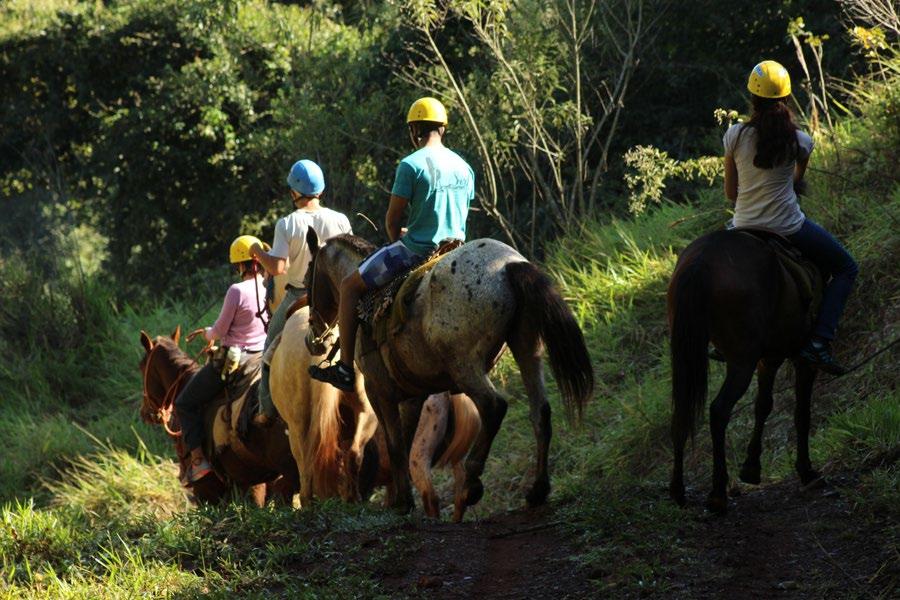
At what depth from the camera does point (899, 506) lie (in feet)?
20.9

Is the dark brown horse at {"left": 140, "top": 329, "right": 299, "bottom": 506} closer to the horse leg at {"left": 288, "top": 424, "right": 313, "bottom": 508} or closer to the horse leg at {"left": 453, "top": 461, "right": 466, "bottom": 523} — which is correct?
the horse leg at {"left": 288, "top": 424, "right": 313, "bottom": 508}

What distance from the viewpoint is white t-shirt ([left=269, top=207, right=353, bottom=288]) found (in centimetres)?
934

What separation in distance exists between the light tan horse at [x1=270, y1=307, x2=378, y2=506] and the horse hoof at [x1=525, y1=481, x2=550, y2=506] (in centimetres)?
179

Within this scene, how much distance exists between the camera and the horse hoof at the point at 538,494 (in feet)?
24.4

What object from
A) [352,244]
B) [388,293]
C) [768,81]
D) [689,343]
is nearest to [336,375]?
[388,293]

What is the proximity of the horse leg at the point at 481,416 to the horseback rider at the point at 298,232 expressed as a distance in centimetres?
221

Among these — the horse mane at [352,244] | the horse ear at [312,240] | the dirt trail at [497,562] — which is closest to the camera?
the dirt trail at [497,562]

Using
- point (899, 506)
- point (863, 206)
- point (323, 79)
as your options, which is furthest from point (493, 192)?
point (899, 506)

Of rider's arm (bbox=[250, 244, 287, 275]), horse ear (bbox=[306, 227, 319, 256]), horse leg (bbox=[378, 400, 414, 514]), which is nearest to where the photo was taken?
horse leg (bbox=[378, 400, 414, 514])

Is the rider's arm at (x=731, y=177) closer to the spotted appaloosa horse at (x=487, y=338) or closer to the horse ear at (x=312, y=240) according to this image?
the spotted appaloosa horse at (x=487, y=338)

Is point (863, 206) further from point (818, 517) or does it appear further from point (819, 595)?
point (819, 595)

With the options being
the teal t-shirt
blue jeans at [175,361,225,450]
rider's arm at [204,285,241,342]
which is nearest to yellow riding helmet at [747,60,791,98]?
the teal t-shirt

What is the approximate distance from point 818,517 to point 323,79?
13.4m

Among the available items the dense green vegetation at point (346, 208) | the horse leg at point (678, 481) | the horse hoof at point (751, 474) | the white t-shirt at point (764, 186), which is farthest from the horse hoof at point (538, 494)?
the white t-shirt at point (764, 186)
